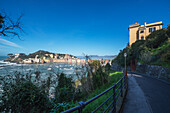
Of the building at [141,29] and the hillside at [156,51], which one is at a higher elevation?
the building at [141,29]

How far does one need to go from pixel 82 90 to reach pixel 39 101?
3.12 meters

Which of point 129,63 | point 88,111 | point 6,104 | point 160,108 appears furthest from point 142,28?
point 6,104

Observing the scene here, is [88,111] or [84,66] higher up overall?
[84,66]

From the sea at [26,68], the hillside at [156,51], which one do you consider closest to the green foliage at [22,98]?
the sea at [26,68]

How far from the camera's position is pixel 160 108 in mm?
3402

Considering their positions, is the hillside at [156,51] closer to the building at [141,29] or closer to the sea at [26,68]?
the building at [141,29]

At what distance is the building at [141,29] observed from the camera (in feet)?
96.1

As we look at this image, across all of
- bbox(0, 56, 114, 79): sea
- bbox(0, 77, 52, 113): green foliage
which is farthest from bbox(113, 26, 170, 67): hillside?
bbox(0, 77, 52, 113): green foliage

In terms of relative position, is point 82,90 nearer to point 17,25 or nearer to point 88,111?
point 88,111

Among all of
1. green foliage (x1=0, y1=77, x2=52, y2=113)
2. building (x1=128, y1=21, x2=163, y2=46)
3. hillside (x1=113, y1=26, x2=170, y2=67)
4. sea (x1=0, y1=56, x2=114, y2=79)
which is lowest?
green foliage (x1=0, y1=77, x2=52, y2=113)

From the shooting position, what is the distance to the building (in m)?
29.3

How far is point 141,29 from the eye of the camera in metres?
30.8

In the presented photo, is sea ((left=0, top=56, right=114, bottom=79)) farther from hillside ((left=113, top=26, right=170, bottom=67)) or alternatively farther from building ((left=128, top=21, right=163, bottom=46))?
building ((left=128, top=21, right=163, bottom=46))

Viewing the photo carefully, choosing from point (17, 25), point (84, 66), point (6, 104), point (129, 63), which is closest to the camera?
point (6, 104)
